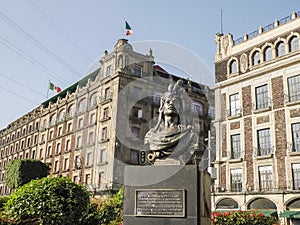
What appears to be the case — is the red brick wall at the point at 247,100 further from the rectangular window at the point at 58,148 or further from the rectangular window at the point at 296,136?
the rectangular window at the point at 58,148

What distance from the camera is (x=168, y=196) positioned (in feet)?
27.9

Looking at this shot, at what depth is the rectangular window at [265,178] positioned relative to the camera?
87.8 ft

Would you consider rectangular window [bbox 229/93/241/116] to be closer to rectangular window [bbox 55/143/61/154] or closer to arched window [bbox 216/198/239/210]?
arched window [bbox 216/198/239/210]

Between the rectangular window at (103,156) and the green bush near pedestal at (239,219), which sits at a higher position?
the rectangular window at (103,156)

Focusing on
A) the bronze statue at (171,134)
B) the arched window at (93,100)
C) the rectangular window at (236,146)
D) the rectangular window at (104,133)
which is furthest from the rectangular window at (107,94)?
the bronze statue at (171,134)

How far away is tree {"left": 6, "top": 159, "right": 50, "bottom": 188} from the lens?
42875 millimetres

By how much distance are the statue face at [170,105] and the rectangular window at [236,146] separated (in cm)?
2114

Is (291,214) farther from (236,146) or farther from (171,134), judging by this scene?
(171,134)

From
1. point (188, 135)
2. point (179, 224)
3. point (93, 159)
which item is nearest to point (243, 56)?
point (93, 159)

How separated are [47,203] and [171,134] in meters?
5.06

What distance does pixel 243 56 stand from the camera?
31672 mm

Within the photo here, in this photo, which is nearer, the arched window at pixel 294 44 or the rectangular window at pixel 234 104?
the arched window at pixel 294 44

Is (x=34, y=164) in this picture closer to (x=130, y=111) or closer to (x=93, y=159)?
(x=93, y=159)

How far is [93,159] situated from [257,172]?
19592 millimetres
